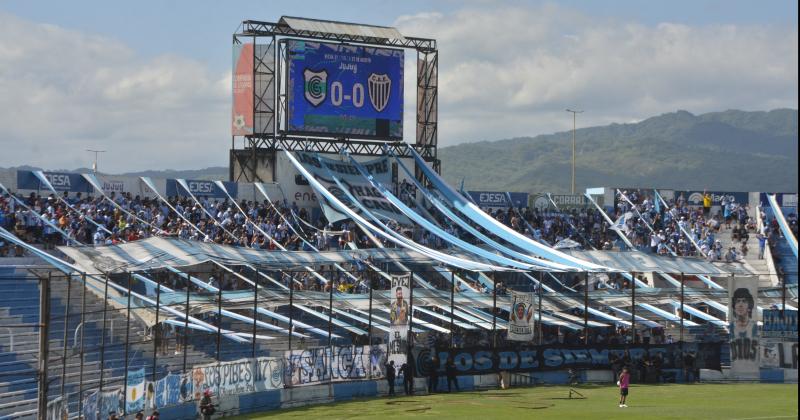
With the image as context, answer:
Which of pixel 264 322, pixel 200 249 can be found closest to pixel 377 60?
pixel 200 249

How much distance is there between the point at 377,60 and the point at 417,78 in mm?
4190

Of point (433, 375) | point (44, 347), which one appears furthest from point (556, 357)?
point (44, 347)

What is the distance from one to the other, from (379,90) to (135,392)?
3909cm

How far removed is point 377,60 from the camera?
72188 mm

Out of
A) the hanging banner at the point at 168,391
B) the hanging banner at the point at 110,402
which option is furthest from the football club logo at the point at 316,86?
the hanging banner at the point at 110,402

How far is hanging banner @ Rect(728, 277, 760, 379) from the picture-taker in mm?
50156

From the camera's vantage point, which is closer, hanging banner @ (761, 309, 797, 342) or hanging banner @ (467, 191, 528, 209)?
hanging banner @ (761, 309, 797, 342)

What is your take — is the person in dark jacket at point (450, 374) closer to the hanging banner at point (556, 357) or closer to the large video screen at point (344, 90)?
the hanging banner at point (556, 357)

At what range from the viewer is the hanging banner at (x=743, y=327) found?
50.2 metres

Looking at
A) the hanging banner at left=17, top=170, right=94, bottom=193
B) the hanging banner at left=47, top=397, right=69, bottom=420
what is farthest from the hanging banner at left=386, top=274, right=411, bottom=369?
the hanging banner at left=17, top=170, right=94, bottom=193

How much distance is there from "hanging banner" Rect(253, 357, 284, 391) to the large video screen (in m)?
29.6

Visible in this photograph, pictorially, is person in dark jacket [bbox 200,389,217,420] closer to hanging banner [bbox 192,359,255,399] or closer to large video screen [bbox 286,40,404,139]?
hanging banner [bbox 192,359,255,399]

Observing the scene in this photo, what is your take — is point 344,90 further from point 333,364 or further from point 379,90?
point 333,364

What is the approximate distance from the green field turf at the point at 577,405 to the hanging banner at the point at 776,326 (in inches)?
111
